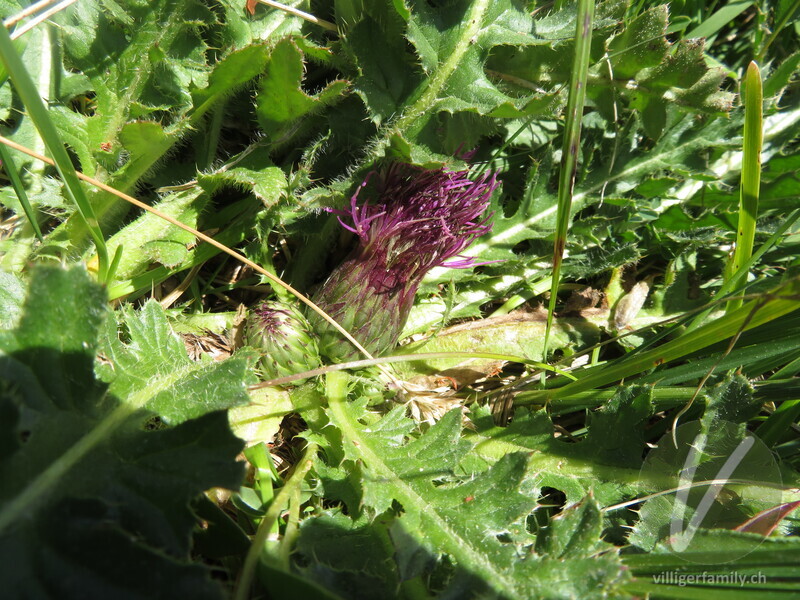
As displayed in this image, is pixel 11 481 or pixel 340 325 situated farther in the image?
pixel 340 325

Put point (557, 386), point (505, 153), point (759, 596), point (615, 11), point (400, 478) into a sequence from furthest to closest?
point (505, 153)
point (557, 386)
point (615, 11)
point (400, 478)
point (759, 596)

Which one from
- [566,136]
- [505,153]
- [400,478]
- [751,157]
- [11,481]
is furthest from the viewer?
[505,153]

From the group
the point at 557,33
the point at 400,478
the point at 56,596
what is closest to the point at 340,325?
the point at 400,478

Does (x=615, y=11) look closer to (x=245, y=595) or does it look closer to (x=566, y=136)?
(x=566, y=136)

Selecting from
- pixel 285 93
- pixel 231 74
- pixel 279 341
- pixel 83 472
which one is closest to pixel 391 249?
pixel 279 341

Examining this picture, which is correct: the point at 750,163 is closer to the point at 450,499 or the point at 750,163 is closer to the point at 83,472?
the point at 450,499

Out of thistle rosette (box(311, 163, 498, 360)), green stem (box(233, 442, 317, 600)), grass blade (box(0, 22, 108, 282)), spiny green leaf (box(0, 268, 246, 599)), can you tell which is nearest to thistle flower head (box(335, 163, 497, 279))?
thistle rosette (box(311, 163, 498, 360))

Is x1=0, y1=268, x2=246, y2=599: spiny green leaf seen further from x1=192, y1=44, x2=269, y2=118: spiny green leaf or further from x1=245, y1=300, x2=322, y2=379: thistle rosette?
x1=192, y1=44, x2=269, y2=118: spiny green leaf
